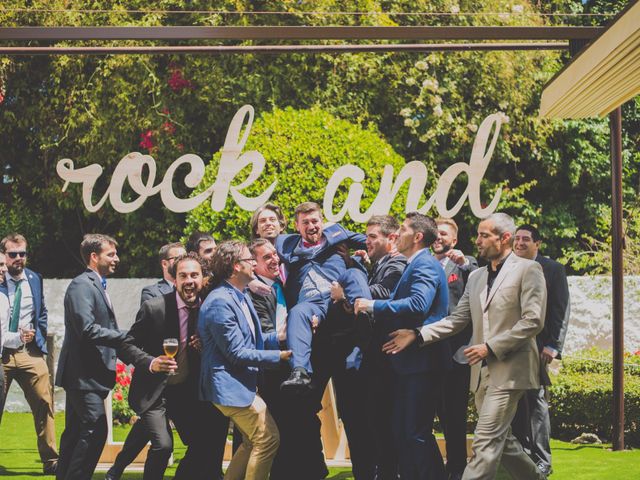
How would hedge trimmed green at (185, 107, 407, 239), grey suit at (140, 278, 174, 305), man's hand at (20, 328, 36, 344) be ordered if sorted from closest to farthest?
grey suit at (140, 278, 174, 305), man's hand at (20, 328, 36, 344), hedge trimmed green at (185, 107, 407, 239)

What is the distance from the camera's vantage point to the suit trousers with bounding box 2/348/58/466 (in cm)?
869

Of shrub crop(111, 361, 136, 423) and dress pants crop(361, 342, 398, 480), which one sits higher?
dress pants crop(361, 342, 398, 480)

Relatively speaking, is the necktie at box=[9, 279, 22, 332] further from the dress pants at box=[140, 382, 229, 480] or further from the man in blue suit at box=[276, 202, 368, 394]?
the man in blue suit at box=[276, 202, 368, 394]

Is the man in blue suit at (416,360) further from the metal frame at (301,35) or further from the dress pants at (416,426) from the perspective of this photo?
the metal frame at (301,35)

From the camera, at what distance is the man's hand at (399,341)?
22.3ft

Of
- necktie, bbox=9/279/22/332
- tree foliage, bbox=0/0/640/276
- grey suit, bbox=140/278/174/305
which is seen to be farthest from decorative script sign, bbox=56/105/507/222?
tree foliage, bbox=0/0/640/276

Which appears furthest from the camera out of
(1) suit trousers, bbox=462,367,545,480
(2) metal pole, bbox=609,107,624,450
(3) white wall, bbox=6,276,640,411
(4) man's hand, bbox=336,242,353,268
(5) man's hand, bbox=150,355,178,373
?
(3) white wall, bbox=6,276,640,411

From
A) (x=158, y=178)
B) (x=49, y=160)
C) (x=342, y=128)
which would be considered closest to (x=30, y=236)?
(x=49, y=160)

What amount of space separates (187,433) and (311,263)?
1515mm

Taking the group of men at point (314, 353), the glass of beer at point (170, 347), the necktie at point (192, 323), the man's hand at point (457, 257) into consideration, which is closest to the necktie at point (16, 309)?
the group of men at point (314, 353)

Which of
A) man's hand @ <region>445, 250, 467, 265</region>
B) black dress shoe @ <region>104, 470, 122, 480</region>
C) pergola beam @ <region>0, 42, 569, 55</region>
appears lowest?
black dress shoe @ <region>104, 470, 122, 480</region>

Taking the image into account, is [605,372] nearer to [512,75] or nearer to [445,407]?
[445,407]

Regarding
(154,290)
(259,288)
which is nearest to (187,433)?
(259,288)

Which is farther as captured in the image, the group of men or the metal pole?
the metal pole
